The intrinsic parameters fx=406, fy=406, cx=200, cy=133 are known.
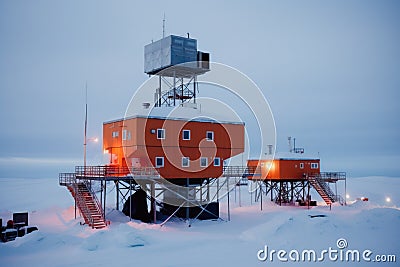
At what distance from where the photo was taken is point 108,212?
33.5 m

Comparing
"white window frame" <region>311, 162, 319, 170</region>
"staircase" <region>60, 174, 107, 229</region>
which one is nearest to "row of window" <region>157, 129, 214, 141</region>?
"staircase" <region>60, 174, 107, 229</region>

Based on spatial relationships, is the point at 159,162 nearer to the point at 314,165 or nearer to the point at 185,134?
the point at 185,134

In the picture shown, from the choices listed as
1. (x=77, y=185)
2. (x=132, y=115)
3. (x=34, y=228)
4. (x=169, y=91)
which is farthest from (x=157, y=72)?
(x=34, y=228)

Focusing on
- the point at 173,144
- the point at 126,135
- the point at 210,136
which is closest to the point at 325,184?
the point at 210,136

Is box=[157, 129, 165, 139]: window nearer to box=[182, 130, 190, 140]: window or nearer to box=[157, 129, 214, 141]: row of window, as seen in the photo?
box=[157, 129, 214, 141]: row of window

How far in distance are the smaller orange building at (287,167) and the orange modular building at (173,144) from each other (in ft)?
37.6

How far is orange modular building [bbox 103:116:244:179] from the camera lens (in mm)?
31250

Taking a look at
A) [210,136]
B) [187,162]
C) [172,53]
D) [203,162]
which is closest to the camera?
[187,162]

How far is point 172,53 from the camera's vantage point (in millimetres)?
34812

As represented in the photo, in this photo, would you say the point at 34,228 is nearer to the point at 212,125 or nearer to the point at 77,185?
the point at 77,185

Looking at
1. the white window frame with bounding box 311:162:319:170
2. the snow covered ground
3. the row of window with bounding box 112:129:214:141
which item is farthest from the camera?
the white window frame with bounding box 311:162:319:170

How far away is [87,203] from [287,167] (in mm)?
24646

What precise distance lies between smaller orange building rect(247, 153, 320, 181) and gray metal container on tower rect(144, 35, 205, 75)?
1605 centimetres

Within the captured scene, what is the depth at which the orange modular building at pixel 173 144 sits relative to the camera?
3125cm
